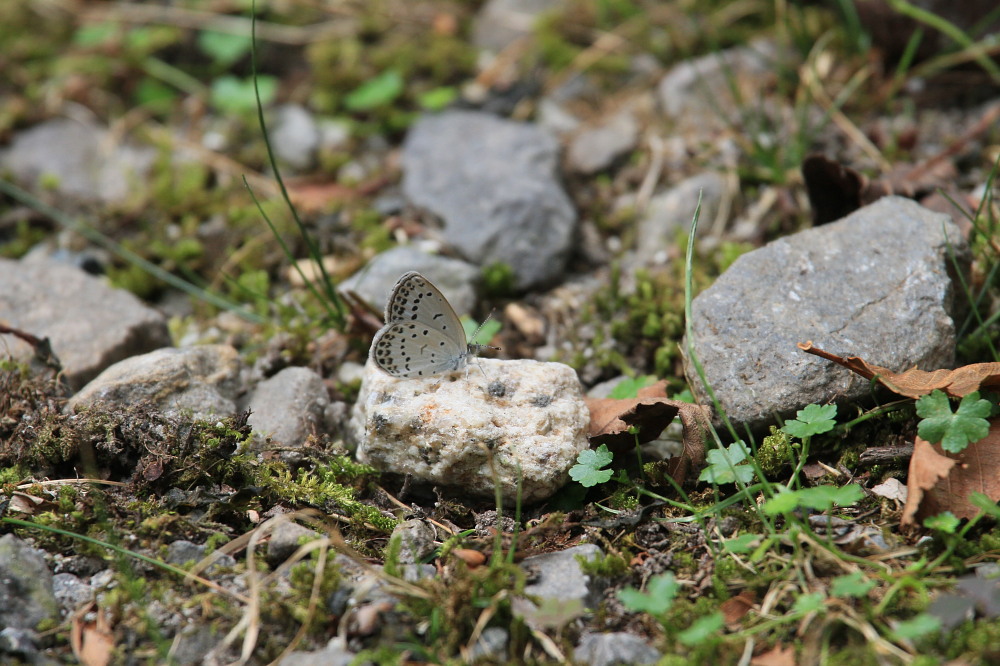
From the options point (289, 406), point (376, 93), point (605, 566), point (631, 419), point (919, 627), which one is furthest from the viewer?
point (376, 93)

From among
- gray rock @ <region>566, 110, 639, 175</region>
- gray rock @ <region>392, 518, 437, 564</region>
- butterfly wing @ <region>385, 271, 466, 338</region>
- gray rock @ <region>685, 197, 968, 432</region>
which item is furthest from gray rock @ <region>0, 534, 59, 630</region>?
gray rock @ <region>566, 110, 639, 175</region>

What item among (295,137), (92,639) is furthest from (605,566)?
(295,137)

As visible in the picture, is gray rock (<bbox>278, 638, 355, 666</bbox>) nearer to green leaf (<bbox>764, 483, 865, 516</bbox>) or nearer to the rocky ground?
the rocky ground

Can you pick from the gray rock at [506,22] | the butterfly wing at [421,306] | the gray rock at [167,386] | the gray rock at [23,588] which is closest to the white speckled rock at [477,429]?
the butterfly wing at [421,306]

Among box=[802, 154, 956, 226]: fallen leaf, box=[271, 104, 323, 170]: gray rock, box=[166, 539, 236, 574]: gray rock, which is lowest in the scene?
box=[166, 539, 236, 574]: gray rock

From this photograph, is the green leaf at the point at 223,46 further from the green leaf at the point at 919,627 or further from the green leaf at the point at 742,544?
the green leaf at the point at 919,627

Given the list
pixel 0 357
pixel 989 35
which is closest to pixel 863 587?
pixel 0 357

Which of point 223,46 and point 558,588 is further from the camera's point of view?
point 223,46

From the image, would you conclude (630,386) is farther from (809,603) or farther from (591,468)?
(809,603)

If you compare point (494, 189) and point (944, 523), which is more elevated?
point (494, 189)
